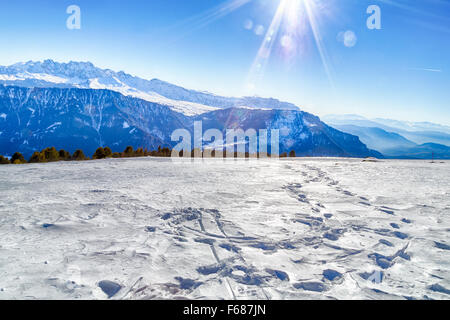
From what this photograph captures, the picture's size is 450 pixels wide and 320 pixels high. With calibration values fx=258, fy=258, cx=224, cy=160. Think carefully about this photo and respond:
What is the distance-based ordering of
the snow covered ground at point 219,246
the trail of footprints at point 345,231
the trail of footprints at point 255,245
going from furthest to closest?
the trail of footprints at point 345,231 < the trail of footprints at point 255,245 < the snow covered ground at point 219,246

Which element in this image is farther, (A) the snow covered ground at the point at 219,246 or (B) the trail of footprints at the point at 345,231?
(B) the trail of footprints at the point at 345,231

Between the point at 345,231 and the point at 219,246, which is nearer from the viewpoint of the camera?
the point at 219,246

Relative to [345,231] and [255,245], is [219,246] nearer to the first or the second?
[255,245]

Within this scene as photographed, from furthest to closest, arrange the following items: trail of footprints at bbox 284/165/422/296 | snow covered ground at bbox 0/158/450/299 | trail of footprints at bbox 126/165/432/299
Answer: trail of footprints at bbox 284/165/422/296 → trail of footprints at bbox 126/165/432/299 → snow covered ground at bbox 0/158/450/299

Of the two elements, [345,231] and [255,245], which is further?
[345,231]

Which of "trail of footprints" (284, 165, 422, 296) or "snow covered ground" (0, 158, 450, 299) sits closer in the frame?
"snow covered ground" (0, 158, 450, 299)

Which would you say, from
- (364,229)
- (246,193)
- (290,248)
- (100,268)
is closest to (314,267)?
(290,248)

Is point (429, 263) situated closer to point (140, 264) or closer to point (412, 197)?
point (140, 264)

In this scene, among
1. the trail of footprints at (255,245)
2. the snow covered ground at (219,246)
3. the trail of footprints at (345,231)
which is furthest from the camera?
the trail of footprints at (345,231)

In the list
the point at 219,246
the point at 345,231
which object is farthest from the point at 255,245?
the point at 345,231
